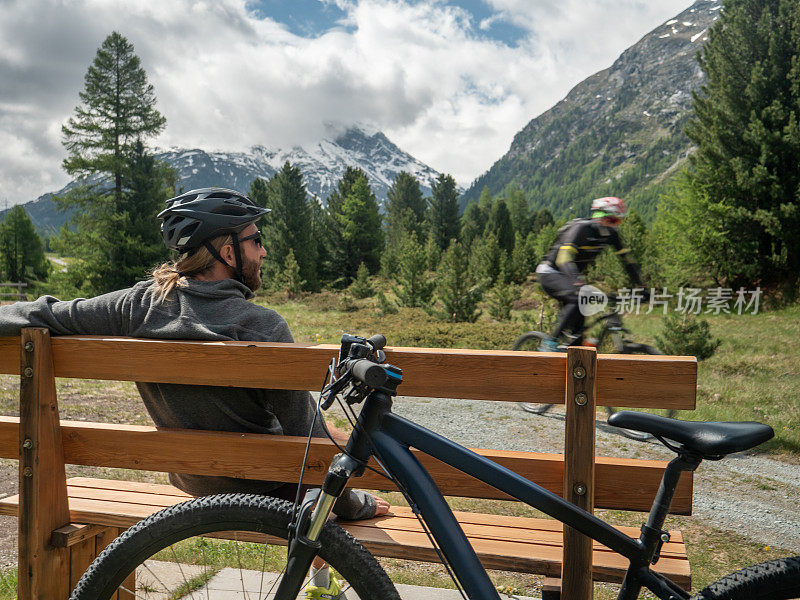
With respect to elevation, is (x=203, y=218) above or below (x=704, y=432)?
above

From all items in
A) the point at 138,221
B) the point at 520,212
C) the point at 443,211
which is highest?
the point at 520,212

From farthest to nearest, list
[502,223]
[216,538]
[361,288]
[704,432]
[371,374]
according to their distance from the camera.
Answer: [502,223]
[361,288]
[216,538]
[704,432]
[371,374]

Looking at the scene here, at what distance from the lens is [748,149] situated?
75.0ft

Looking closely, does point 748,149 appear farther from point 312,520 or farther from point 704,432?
point 312,520

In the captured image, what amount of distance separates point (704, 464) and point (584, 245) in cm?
270

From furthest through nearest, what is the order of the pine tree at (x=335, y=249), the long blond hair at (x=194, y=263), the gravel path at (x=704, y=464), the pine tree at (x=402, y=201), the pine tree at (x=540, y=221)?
1. the pine tree at (x=540, y=221)
2. the pine tree at (x=402, y=201)
3. the pine tree at (x=335, y=249)
4. the gravel path at (x=704, y=464)
5. the long blond hair at (x=194, y=263)

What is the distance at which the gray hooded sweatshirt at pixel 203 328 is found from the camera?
2320 millimetres

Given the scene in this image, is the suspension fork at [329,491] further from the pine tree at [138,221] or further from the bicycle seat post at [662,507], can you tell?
the pine tree at [138,221]

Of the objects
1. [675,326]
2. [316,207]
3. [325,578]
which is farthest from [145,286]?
[316,207]

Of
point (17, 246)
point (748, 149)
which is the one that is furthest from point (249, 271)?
point (17, 246)

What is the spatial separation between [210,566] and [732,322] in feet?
66.4

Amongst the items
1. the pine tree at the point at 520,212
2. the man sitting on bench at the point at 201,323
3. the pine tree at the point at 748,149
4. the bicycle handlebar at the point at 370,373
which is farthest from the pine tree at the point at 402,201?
the bicycle handlebar at the point at 370,373

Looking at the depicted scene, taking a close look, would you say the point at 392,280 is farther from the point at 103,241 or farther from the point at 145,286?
the point at 145,286

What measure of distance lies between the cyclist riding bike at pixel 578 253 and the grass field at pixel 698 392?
94.4 inches
